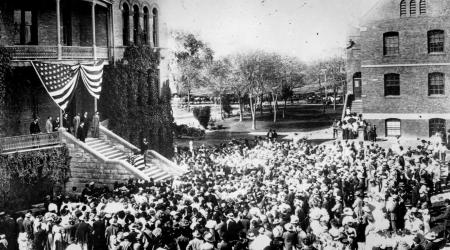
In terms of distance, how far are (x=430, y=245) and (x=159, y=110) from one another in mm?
22122

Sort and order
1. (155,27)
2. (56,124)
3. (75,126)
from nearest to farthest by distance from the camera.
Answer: (75,126)
(56,124)
(155,27)

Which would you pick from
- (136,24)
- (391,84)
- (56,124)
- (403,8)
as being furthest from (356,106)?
(56,124)

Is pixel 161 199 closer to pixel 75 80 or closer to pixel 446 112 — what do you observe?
pixel 75 80

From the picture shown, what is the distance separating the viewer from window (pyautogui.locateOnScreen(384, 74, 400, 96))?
3403 centimetres

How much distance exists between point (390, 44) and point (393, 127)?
574 cm

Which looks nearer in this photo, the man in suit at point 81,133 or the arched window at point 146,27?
the man in suit at point 81,133

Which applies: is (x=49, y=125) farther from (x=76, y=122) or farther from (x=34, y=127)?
(x=76, y=122)

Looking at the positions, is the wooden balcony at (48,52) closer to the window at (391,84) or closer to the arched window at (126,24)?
the arched window at (126,24)

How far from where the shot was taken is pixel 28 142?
69.8 ft

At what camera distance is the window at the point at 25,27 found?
2414cm

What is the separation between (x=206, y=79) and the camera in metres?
60.5

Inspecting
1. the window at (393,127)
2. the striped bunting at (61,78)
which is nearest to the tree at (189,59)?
the window at (393,127)

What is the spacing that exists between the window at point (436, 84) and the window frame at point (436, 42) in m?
1.59

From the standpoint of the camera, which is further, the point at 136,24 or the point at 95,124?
the point at 136,24
